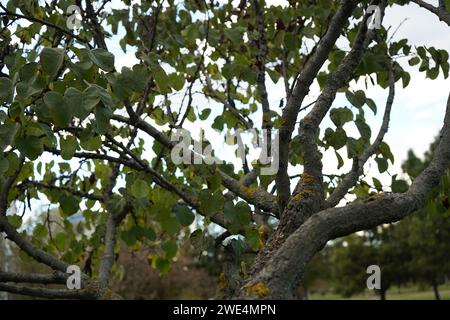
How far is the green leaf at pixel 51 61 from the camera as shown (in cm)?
170

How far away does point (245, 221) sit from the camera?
8.84ft

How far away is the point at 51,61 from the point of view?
1.71 meters

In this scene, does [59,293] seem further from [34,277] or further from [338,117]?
[338,117]

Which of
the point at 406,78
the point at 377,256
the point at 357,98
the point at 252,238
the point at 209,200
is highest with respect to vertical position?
the point at 377,256

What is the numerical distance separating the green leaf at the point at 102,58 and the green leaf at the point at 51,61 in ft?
0.34

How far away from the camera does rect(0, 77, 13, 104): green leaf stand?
1.73m

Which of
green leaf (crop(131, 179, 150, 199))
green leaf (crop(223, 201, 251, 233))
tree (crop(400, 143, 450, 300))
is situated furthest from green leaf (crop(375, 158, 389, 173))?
tree (crop(400, 143, 450, 300))

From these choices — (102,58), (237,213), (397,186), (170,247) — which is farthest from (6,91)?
(170,247)

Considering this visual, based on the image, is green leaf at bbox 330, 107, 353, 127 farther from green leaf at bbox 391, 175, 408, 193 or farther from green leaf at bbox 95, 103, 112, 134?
green leaf at bbox 95, 103, 112, 134

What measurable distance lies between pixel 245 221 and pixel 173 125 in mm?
1046

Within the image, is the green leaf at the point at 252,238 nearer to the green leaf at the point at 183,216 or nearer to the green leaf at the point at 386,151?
the green leaf at the point at 183,216

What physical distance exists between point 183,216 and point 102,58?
66.4 inches

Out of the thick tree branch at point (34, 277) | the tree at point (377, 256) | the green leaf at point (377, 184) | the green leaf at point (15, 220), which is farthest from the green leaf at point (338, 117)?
the tree at point (377, 256)
